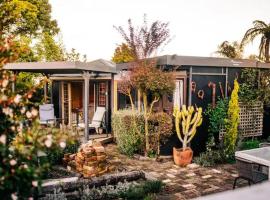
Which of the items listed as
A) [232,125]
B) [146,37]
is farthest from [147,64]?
[232,125]

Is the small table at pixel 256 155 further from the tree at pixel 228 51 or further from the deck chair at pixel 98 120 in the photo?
the tree at pixel 228 51

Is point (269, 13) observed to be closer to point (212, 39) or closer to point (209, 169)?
point (212, 39)

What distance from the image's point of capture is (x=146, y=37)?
9805mm

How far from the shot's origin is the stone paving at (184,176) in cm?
652

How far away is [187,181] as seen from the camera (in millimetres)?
7238

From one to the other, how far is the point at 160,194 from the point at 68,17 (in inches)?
789

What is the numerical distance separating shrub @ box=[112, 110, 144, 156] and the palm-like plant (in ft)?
26.4

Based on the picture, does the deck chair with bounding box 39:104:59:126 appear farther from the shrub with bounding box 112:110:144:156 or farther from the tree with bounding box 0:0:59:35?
the tree with bounding box 0:0:59:35

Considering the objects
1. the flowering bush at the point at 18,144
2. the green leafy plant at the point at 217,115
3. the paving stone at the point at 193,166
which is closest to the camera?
the flowering bush at the point at 18,144

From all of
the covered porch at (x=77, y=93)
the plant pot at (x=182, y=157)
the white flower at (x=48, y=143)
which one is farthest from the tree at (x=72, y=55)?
the white flower at (x=48, y=143)

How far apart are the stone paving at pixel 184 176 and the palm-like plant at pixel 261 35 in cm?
799

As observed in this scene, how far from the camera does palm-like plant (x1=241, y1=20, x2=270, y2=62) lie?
571 inches

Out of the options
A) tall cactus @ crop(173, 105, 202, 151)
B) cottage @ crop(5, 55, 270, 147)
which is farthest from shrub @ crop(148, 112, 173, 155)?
cottage @ crop(5, 55, 270, 147)

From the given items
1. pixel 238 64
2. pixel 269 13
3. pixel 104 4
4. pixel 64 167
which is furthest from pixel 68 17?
pixel 64 167
